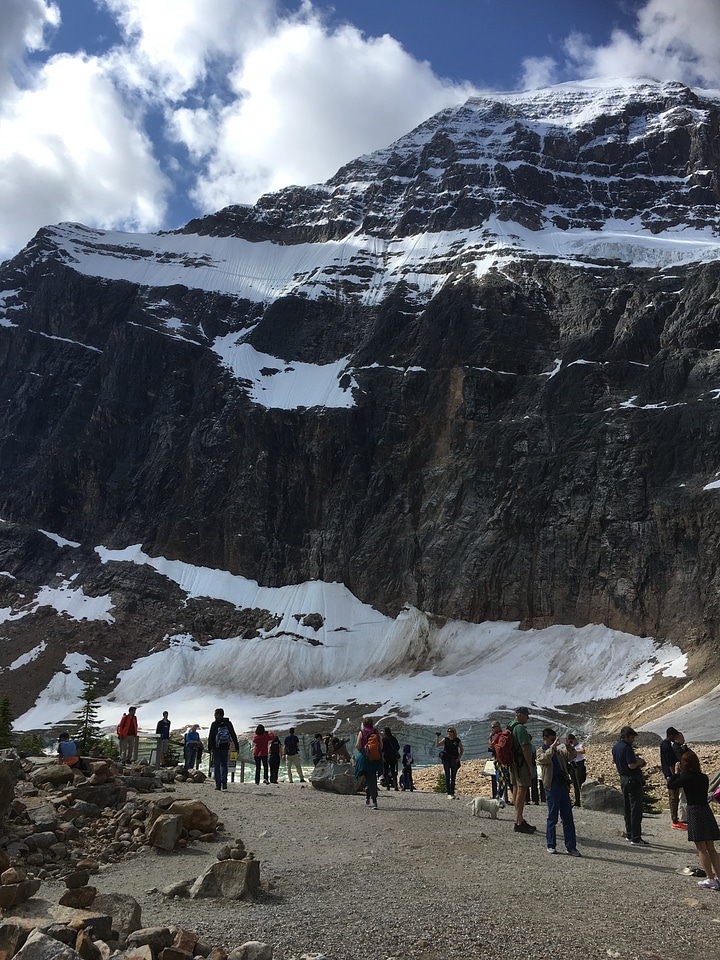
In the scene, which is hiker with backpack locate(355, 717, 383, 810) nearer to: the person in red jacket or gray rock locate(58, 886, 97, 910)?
the person in red jacket

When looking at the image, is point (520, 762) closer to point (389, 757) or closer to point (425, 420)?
point (389, 757)

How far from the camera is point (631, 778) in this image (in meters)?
12.8

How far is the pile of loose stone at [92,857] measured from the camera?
646 cm

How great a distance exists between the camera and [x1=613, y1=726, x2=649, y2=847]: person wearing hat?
1269cm

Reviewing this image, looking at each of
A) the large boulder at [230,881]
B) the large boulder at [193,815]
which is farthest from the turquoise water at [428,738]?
the large boulder at [230,881]

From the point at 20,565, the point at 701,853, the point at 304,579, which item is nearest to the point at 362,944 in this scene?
the point at 701,853

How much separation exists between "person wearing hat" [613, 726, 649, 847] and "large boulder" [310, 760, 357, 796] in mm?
7559

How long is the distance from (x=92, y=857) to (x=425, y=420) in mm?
87049

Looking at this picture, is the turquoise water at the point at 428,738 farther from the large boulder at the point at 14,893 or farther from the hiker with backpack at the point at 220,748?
the large boulder at the point at 14,893

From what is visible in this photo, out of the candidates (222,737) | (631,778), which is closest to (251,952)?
(631,778)

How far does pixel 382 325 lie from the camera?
109 metres

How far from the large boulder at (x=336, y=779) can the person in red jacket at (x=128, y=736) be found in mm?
5507

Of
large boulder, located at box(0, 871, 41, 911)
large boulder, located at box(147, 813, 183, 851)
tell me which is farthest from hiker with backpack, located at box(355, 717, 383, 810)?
large boulder, located at box(0, 871, 41, 911)

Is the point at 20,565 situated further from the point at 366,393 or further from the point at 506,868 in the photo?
A: the point at 506,868
